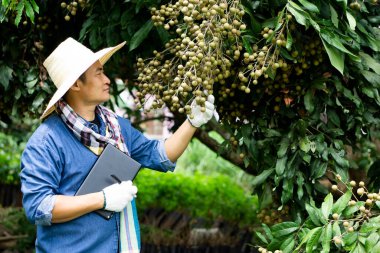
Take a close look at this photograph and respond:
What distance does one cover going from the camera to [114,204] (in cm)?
276

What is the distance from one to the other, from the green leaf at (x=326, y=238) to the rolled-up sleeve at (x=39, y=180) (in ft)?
3.16

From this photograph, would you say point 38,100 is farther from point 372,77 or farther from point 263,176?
point 372,77

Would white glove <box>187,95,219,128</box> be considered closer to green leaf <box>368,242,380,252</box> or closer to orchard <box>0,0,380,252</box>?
Answer: orchard <box>0,0,380,252</box>

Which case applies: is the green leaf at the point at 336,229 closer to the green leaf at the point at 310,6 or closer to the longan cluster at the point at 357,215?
the longan cluster at the point at 357,215

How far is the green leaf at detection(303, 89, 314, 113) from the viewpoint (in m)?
3.10

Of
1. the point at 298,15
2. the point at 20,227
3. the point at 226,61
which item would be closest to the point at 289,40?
the point at 298,15

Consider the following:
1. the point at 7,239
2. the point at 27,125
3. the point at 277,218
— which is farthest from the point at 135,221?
the point at 27,125

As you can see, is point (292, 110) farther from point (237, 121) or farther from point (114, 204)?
point (114, 204)

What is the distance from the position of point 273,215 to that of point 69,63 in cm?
120

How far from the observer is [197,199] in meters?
6.55

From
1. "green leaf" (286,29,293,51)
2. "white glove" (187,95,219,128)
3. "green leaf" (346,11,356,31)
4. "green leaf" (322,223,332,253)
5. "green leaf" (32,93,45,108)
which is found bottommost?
"green leaf" (32,93,45,108)

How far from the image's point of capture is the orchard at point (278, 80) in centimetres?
262

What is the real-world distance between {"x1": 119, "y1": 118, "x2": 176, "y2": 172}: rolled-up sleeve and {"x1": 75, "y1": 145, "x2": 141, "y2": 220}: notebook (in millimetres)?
254

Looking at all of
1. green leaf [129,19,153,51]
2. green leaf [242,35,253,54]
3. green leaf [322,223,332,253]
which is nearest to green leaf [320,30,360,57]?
green leaf [242,35,253,54]
